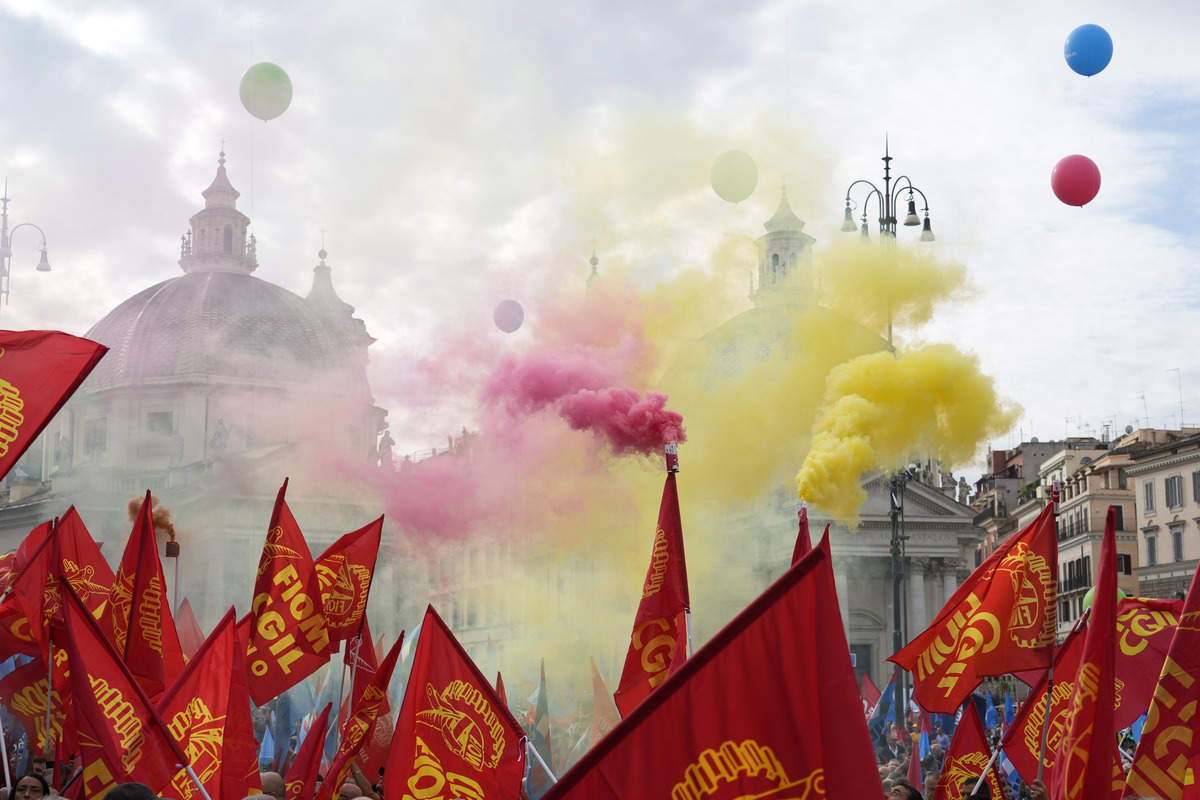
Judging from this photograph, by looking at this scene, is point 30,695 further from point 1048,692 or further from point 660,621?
point 1048,692

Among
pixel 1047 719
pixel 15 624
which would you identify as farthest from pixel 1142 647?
pixel 15 624

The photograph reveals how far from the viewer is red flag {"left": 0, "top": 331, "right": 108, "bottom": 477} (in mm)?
8766

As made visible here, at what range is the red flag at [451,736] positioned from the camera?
893 centimetres

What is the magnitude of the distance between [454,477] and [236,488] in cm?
2042

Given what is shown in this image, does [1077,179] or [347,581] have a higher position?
[1077,179]

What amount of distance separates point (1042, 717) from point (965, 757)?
3.29 feet

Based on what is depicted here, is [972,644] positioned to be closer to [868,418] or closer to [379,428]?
[868,418]

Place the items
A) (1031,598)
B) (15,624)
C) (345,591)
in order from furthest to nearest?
(345,591) < (15,624) < (1031,598)

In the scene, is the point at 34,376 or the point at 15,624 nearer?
the point at 34,376

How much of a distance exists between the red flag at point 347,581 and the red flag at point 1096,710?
22.3 ft

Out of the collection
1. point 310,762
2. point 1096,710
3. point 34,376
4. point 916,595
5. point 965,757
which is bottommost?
point 916,595

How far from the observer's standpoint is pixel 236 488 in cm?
5459

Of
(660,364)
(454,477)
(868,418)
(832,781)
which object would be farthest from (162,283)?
(832,781)

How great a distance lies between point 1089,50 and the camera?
759 inches
